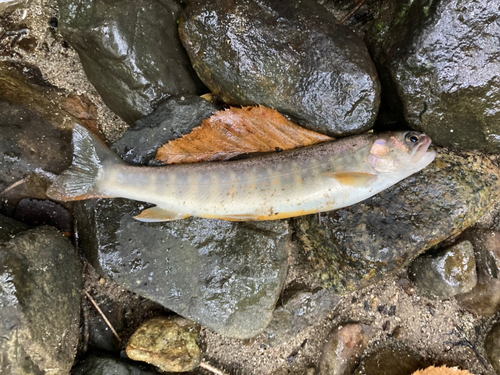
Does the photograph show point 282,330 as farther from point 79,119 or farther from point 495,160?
point 79,119

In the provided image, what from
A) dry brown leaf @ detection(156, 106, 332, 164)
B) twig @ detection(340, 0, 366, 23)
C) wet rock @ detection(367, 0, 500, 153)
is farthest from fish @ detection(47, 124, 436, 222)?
twig @ detection(340, 0, 366, 23)

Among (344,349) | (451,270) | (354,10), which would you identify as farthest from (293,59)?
(344,349)

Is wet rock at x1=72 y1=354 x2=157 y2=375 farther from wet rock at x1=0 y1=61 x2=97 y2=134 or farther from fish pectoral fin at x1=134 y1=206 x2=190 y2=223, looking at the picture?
wet rock at x1=0 y1=61 x2=97 y2=134

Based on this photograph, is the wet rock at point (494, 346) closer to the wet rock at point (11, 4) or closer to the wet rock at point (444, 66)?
the wet rock at point (444, 66)

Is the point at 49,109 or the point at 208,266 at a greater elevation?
the point at 49,109

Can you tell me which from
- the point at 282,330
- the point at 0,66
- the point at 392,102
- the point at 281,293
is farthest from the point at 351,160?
the point at 0,66

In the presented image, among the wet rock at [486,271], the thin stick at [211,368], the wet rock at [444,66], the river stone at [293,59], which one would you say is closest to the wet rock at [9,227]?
the thin stick at [211,368]
